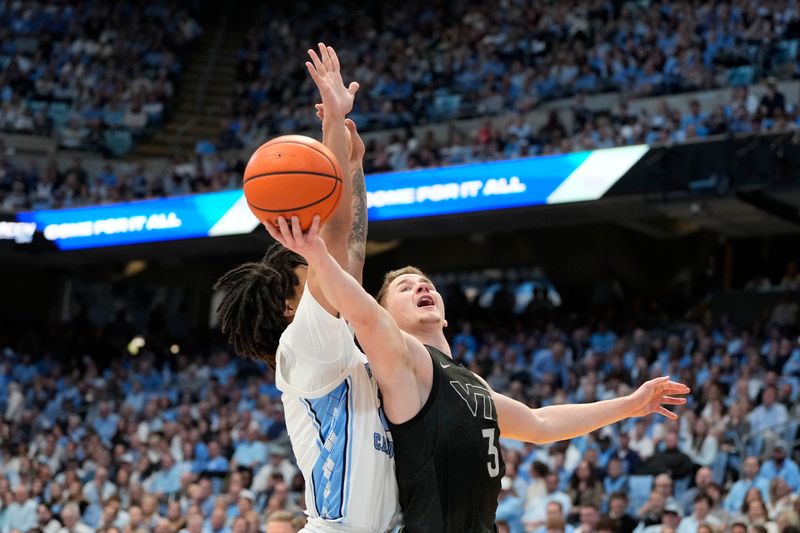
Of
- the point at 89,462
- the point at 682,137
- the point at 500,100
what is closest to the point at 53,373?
the point at 89,462

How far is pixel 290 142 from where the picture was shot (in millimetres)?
3801

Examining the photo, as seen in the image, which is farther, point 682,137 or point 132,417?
point 132,417

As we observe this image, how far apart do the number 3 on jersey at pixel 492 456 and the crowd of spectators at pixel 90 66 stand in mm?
22011

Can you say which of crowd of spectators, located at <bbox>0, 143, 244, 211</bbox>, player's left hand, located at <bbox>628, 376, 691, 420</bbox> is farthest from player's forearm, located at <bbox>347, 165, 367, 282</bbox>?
crowd of spectators, located at <bbox>0, 143, 244, 211</bbox>

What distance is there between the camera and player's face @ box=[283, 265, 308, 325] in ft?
13.6

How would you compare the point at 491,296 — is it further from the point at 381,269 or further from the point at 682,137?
the point at 682,137

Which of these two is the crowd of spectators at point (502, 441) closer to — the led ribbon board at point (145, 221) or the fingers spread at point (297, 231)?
the led ribbon board at point (145, 221)

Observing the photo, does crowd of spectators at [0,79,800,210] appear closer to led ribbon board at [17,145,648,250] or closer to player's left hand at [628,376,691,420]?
led ribbon board at [17,145,648,250]

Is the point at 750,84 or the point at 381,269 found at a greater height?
the point at 750,84

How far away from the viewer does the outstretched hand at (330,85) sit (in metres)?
4.09

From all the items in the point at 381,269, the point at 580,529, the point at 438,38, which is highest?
the point at 438,38

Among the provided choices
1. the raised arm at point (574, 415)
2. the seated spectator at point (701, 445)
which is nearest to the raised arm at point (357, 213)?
the raised arm at point (574, 415)

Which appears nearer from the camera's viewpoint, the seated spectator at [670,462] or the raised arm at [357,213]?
the raised arm at [357,213]

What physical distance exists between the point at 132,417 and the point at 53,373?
12.3 ft
